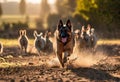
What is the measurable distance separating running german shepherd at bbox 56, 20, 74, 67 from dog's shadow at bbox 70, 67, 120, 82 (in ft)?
2.98

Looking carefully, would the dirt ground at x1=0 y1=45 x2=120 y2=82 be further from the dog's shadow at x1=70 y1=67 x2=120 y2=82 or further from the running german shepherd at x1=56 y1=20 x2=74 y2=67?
the running german shepherd at x1=56 y1=20 x2=74 y2=67

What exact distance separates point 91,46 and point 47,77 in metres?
9.99

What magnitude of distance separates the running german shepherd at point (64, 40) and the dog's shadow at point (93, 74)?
907 mm

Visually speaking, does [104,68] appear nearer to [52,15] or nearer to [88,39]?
[88,39]

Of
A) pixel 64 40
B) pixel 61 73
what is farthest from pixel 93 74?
pixel 64 40

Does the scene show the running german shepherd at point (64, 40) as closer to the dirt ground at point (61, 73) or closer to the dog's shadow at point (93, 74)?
the dirt ground at point (61, 73)

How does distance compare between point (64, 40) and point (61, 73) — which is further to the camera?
point (64, 40)

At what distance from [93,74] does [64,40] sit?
216 cm

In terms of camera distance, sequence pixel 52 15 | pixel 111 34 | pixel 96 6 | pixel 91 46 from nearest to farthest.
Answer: pixel 91 46 → pixel 96 6 → pixel 111 34 → pixel 52 15

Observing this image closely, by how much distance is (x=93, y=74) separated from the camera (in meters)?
14.5

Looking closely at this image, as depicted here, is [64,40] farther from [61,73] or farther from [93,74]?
[93,74]

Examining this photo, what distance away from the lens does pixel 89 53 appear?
2233cm

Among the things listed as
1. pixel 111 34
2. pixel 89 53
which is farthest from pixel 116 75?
pixel 111 34

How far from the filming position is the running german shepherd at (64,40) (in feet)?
52.2
